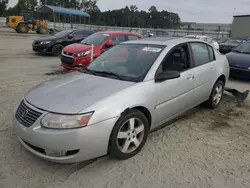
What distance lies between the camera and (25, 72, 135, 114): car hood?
2768 millimetres

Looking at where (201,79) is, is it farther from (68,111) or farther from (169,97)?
(68,111)

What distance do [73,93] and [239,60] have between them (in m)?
6.97

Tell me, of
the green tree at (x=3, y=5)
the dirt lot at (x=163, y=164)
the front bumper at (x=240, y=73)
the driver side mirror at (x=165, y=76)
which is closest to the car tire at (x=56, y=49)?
the front bumper at (x=240, y=73)

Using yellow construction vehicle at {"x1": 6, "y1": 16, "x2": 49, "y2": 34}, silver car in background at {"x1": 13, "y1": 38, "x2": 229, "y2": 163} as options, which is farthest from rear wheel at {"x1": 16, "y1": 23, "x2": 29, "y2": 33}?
silver car in background at {"x1": 13, "y1": 38, "x2": 229, "y2": 163}

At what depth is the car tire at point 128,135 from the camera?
9.55 ft

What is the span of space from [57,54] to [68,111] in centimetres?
1104

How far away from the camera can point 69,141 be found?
8.54ft

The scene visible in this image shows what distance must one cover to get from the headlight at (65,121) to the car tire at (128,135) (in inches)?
16.2

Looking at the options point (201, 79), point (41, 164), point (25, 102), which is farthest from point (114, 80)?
point (201, 79)

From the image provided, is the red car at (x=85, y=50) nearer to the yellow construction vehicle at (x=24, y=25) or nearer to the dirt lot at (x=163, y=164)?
the dirt lot at (x=163, y=164)

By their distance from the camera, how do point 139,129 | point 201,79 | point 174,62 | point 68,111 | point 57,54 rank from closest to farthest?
1. point 68,111
2. point 139,129
3. point 174,62
4. point 201,79
5. point 57,54

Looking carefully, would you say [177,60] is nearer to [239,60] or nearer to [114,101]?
[114,101]

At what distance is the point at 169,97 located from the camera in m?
3.64

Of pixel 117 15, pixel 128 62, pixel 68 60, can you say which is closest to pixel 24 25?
pixel 68 60
